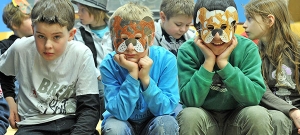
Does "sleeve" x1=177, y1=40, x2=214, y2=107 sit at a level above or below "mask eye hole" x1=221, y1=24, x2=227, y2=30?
below

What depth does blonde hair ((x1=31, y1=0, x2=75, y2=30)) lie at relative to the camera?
1893 millimetres

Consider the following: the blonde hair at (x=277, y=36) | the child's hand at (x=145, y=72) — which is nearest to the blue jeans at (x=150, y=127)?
the child's hand at (x=145, y=72)

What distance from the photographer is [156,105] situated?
6.08 feet

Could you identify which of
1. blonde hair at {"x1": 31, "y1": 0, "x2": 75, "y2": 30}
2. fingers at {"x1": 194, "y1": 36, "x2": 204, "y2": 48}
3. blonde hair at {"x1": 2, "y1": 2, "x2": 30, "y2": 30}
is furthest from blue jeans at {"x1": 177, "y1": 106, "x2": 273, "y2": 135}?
blonde hair at {"x1": 2, "y1": 2, "x2": 30, "y2": 30}

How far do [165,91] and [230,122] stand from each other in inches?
14.2

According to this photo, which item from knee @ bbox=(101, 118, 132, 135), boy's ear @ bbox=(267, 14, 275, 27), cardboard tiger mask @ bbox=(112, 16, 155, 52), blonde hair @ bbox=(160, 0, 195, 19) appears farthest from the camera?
blonde hair @ bbox=(160, 0, 195, 19)

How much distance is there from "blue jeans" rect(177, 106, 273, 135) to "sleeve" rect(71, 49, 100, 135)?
0.42 metres

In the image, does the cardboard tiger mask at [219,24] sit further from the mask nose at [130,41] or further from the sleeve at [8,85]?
the sleeve at [8,85]

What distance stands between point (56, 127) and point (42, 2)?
0.61 metres

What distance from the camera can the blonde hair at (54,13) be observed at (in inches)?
74.5

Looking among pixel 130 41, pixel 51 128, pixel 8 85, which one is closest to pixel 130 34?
pixel 130 41

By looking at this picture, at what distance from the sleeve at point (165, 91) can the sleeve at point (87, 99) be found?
0.95 ft

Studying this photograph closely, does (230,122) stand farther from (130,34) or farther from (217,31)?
(130,34)

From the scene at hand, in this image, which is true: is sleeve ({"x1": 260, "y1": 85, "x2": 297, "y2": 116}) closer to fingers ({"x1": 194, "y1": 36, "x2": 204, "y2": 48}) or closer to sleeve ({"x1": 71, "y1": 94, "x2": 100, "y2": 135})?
fingers ({"x1": 194, "y1": 36, "x2": 204, "y2": 48})
